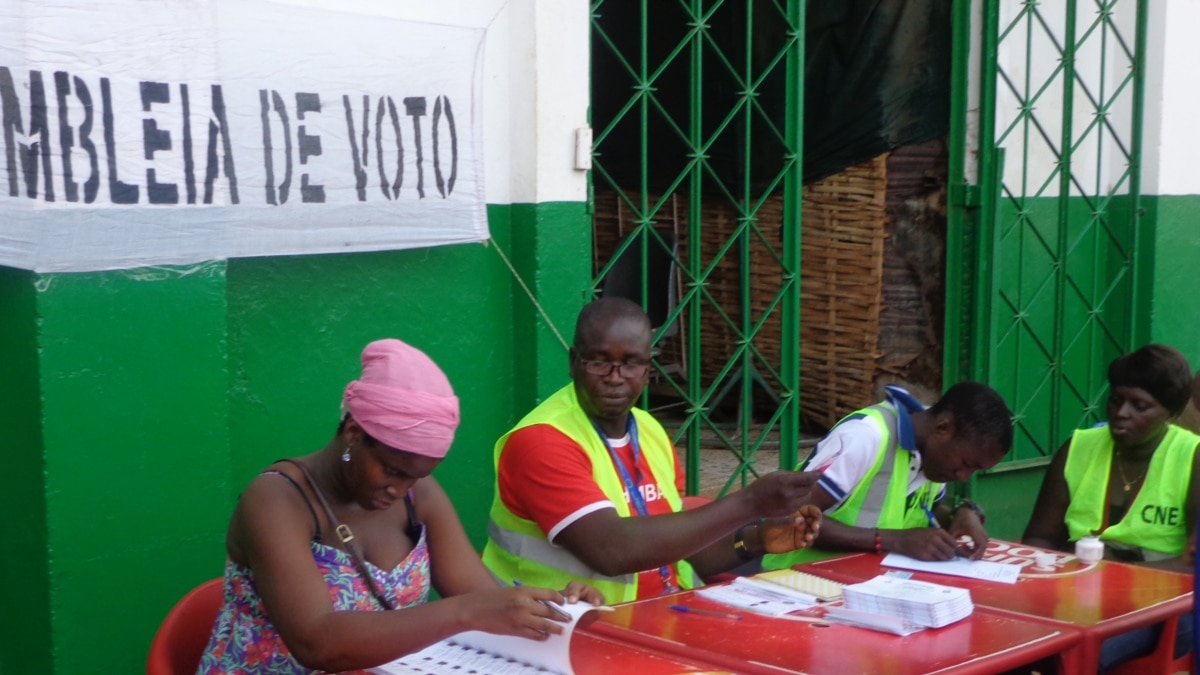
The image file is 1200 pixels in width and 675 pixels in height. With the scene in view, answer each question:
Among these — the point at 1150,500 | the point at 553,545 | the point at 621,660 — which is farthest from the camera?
the point at 1150,500

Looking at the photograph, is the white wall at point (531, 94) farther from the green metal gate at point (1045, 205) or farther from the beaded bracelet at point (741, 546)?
the green metal gate at point (1045, 205)

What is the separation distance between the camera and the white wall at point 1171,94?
6559mm

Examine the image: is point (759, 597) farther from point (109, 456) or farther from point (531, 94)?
point (531, 94)

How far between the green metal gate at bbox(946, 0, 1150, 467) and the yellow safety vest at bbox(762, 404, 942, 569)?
2.43 metres

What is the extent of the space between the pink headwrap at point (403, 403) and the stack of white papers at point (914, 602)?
962mm

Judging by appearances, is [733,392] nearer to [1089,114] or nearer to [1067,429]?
[1067,429]

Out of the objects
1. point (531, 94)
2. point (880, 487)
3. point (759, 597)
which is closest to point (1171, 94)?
point (531, 94)

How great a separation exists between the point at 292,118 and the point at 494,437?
125cm

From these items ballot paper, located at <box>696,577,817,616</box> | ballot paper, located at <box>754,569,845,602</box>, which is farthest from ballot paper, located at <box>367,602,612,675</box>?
ballot paper, located at <box>754,569,845,602</box>

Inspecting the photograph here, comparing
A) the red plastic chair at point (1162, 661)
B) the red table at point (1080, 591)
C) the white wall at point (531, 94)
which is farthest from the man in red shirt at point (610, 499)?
the white wall at point (531, 94)

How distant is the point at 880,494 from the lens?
3760mm

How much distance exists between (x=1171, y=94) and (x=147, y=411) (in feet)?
16.7

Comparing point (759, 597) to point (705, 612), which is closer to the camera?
point (705, 612)

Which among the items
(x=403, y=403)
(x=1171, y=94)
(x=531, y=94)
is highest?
(x=1171, y=94)
